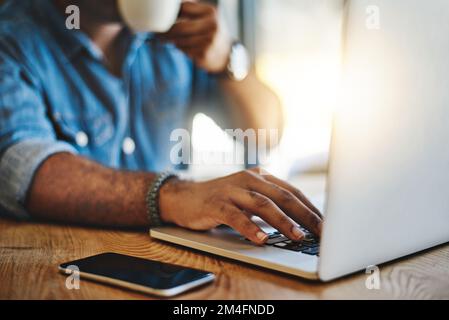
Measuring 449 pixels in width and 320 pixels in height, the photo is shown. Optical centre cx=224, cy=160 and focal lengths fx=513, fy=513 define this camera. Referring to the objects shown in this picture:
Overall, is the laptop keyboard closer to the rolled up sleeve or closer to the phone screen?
the phone screen

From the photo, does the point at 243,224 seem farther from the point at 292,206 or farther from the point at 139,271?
the point at 139,271

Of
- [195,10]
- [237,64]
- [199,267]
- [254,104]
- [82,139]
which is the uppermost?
A: [195,10]

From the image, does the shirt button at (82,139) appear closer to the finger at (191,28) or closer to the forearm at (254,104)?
the finger at (191,28)

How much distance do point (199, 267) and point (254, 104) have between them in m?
1.07

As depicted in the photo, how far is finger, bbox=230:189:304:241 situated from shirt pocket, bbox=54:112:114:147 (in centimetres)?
81

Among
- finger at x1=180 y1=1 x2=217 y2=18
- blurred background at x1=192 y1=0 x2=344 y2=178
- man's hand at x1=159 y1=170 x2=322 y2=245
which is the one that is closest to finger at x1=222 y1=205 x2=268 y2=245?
man's hand at x1=159 y1=170 x2=322 y2=245

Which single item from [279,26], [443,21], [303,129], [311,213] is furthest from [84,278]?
[303,129]

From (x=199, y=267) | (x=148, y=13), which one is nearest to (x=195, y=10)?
(x=148, y=13)

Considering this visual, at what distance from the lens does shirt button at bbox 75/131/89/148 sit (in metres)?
1.48

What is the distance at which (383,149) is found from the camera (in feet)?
1.92

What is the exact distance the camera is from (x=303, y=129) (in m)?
3.11

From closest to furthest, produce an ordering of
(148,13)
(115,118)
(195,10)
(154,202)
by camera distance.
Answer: (154,202) → (148,13) → (195,10) → (115,118)

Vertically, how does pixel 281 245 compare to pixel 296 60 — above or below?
below
